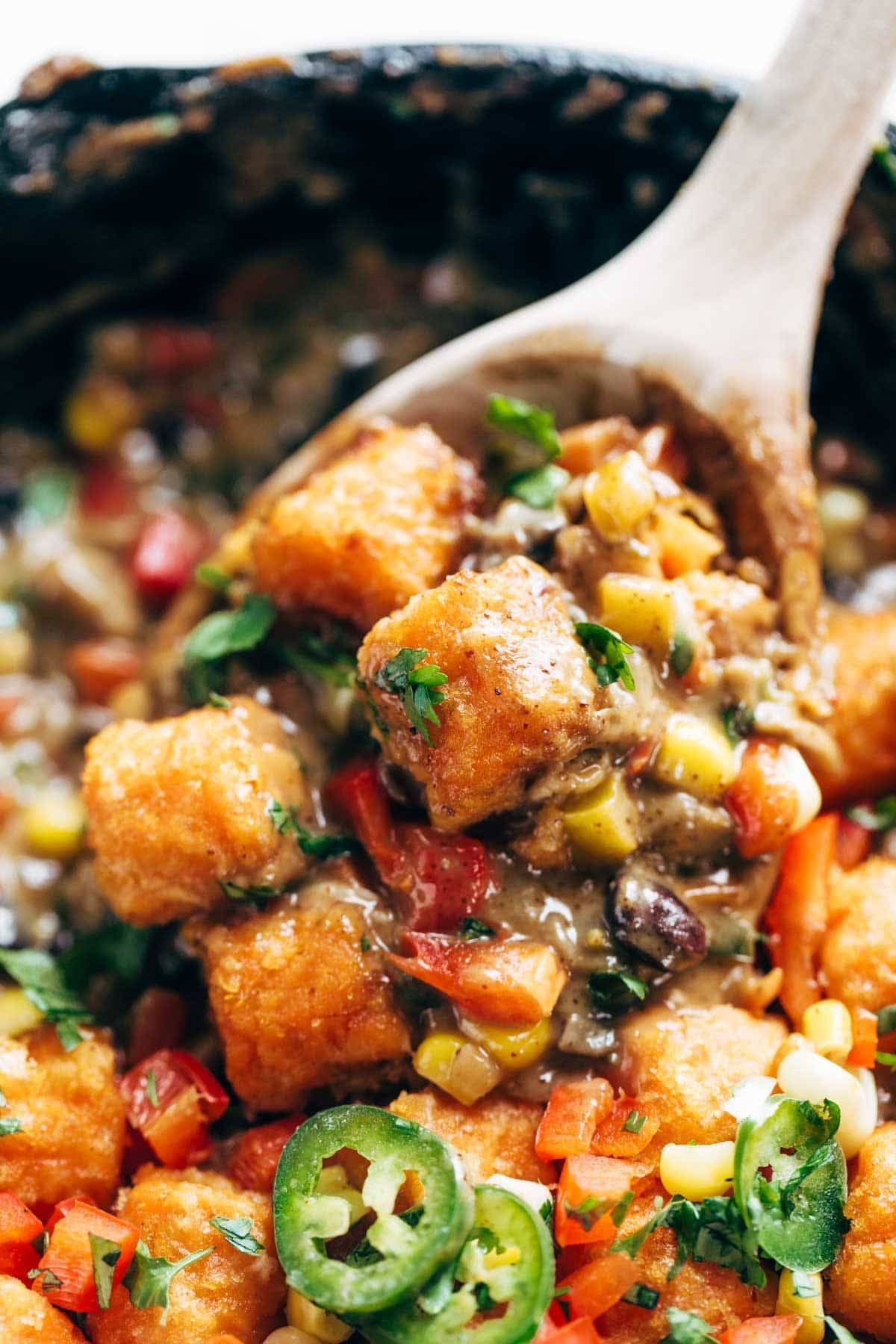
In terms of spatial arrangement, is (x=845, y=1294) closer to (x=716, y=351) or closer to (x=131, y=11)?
(x=716, y=351)

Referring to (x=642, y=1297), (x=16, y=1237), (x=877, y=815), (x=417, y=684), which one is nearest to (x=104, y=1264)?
(x=16, y=1237)

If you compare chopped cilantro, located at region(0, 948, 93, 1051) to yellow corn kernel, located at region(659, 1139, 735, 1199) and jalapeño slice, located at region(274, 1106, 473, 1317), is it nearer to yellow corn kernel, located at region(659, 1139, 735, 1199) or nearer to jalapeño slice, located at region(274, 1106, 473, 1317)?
jalapeño slice, located at region(274, 1106, 473, 1317)

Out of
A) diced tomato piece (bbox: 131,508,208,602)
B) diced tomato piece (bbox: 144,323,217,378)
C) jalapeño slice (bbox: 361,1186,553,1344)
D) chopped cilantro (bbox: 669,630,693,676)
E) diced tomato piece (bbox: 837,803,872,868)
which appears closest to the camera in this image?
jalapeño slice (bbox: 361,1186,553,1344)

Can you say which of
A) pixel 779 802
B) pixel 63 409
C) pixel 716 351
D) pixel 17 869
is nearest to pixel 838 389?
pixel 716 351

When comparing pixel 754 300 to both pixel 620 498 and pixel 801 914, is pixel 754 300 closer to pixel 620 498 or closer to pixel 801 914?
pixel 620 498

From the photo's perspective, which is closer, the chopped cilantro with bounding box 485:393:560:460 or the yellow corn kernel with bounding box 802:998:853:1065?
the yellow corn kernel with bounding box 802:998:853:1065

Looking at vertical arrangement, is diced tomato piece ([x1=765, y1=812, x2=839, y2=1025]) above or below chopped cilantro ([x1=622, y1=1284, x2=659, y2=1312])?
above

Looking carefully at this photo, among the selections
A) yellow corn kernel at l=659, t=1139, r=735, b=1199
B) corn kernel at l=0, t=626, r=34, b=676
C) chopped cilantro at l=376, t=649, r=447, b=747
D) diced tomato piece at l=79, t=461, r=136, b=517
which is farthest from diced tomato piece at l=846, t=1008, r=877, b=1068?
diced tomato piece at l=79, t=461, r=136, b=517
